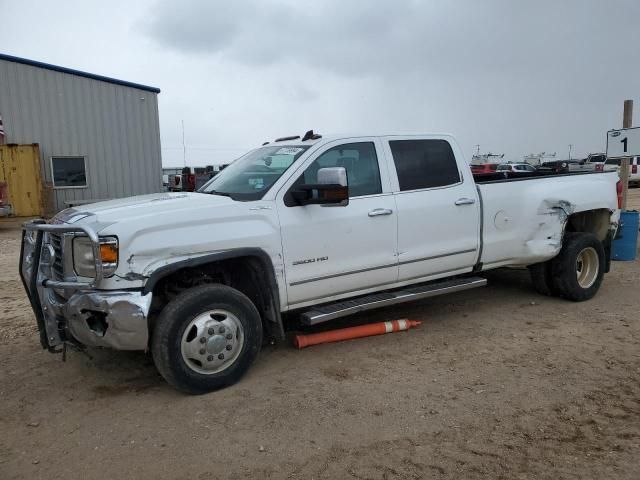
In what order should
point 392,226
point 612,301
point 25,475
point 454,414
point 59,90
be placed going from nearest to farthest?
1. point 25,475
2. point 454,414
3. point 392,226
4. point 612,301
5. point 59,90

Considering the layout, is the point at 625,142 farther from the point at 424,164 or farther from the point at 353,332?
the point at 353,332

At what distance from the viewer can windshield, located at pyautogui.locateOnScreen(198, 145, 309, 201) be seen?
445cm

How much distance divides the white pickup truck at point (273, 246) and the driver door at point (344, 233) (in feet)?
0.04

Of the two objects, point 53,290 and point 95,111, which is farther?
point 95,111

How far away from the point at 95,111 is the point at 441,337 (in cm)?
1676

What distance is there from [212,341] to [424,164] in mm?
2665

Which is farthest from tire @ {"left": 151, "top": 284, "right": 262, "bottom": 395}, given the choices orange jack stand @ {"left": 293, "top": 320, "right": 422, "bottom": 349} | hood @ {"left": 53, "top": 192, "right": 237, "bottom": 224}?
orange jack stand @ {"left": 293, "top": 320, "right": 422, "bottom": 349}

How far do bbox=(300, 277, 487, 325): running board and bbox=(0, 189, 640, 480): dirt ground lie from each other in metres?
0.42

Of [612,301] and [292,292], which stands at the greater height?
[292,292]

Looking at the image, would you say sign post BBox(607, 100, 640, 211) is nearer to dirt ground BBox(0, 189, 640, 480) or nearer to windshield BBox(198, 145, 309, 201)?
dirt ground BBox(0, 189, 640, 480)

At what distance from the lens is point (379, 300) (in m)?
4.79

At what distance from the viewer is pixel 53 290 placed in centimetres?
393

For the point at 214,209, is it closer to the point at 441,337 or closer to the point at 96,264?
the point at 96,264

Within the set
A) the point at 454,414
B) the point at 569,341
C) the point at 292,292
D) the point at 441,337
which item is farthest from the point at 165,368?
the point at 569,341
